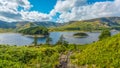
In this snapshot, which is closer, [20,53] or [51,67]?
[51,67]

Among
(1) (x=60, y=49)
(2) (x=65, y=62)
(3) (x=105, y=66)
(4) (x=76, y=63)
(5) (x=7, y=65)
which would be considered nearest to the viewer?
(3) (x=105, y=66)

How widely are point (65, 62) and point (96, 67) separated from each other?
21.6 metres

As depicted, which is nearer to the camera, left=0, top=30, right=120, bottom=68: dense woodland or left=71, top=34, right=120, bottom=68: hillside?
left=71, top=34, right=120, bottom=68: hillside

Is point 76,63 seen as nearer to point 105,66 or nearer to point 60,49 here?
point 105,66

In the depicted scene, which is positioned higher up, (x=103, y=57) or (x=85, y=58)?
(x=103, y=57)

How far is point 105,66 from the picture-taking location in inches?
2995

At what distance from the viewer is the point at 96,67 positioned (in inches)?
3071

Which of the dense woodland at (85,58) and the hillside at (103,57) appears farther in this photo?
the dense woodland at (85,58)

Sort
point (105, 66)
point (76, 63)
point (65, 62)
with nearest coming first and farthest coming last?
point (105, 66) → point (76, 63) → point (65, 62)

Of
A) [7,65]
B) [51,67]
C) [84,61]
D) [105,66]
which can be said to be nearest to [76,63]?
[84,61]

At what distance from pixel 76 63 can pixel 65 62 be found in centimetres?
848

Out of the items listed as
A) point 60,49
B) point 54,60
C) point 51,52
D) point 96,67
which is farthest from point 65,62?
point 60,49

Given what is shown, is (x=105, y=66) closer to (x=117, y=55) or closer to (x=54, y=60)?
(x=117, y=55)

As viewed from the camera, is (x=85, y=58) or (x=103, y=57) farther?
(x=85, y=58)
